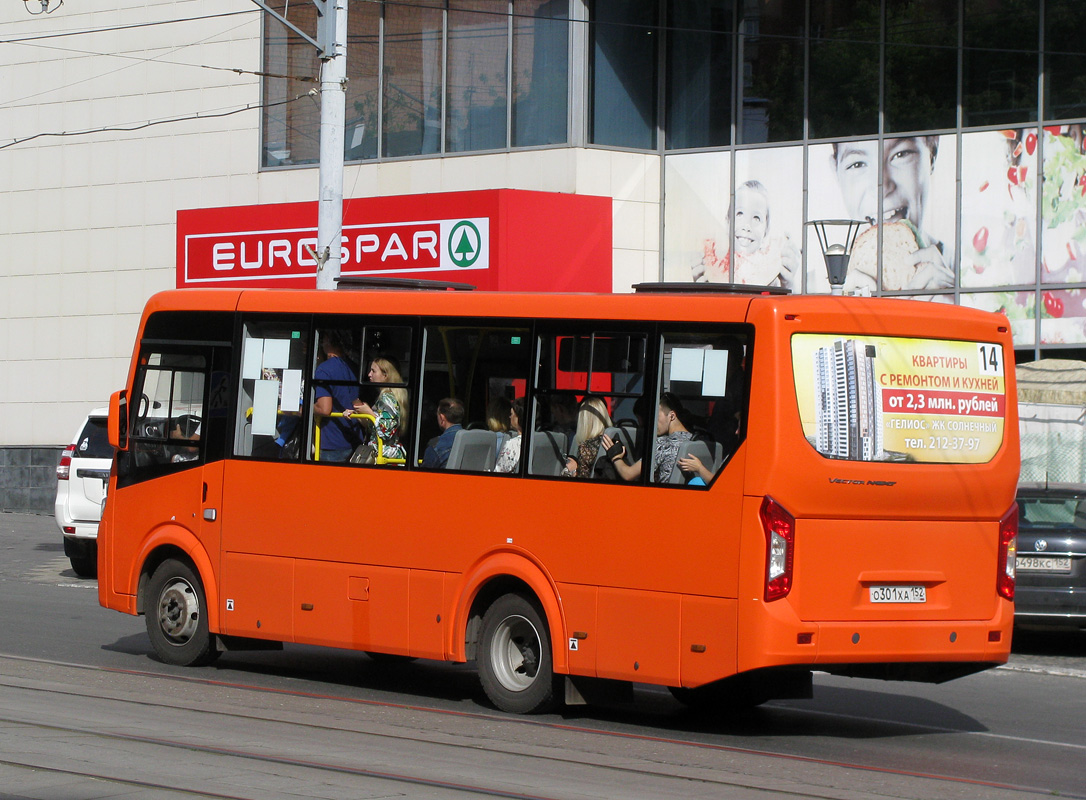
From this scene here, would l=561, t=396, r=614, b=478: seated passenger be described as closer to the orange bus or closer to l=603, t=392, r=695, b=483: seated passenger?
the orange bus

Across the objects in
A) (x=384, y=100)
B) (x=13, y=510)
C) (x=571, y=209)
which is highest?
(x=384, y=100)

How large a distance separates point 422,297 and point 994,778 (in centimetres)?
472

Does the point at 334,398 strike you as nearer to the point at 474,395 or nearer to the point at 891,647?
the point at 474,395

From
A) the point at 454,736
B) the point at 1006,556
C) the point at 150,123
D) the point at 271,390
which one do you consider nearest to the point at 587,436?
the point at 454,736

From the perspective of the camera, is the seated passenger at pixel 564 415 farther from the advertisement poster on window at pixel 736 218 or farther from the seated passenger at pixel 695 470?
the advertisement poster on window at pixel 736 218

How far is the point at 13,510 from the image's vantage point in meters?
31.3

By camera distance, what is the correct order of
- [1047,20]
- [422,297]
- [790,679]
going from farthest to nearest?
[1047,20]
[422,297]
[790,679]

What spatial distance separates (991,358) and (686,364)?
5.96ft

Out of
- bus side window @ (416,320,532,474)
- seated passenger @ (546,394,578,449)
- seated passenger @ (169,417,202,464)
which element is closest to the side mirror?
seated passenger @ (169,417,202,464)

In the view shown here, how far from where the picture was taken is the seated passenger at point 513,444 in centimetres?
1004

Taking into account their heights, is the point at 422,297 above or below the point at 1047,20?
below

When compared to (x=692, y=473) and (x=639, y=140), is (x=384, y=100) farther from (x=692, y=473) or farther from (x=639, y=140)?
(x=692, y=473)

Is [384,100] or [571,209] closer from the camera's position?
[571,209]

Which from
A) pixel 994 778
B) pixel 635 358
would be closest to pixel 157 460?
pixel 635 358
